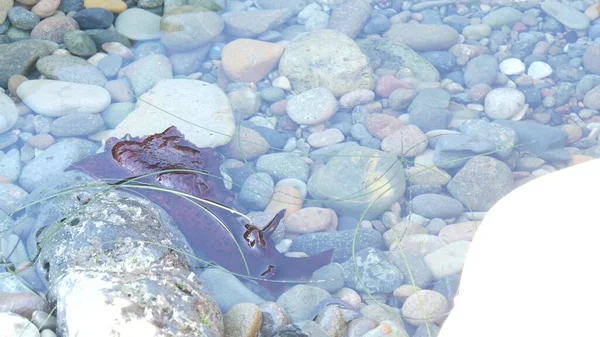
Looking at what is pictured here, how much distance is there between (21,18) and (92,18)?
23.2 inches

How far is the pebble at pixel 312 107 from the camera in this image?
4.96 metres

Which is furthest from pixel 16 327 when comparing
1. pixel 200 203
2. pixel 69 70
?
pixel 69 70

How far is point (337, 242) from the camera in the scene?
4078 mm

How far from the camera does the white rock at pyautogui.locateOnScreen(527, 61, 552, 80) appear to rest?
18.0ft

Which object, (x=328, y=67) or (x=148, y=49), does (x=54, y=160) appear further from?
(x=328, y=67)

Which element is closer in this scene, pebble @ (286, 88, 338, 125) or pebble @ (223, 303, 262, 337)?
pebble @ (223, 303, 262, 337)

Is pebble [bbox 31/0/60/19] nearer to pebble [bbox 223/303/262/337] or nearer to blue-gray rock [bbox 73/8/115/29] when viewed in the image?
blue-gray rock [bbox 73/8/115/29]

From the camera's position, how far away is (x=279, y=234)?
4098 mm

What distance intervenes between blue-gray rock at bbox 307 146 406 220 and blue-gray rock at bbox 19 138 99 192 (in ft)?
5.18

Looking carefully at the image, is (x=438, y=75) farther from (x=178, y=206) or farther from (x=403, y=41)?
(x=178, y=206)

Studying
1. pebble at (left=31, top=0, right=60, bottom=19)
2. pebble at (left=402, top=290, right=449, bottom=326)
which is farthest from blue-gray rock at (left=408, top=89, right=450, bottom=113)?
pebble at (left=31, top=0, right=60, bottom=19)

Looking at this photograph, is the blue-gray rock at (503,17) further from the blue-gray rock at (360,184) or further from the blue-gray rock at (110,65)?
the blue-gray rock at (110,65)

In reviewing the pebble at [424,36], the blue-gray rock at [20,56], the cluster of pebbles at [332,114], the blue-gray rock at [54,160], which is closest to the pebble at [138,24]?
the cluster of pebbles at [332,114]

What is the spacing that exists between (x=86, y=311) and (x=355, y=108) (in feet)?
9.46
